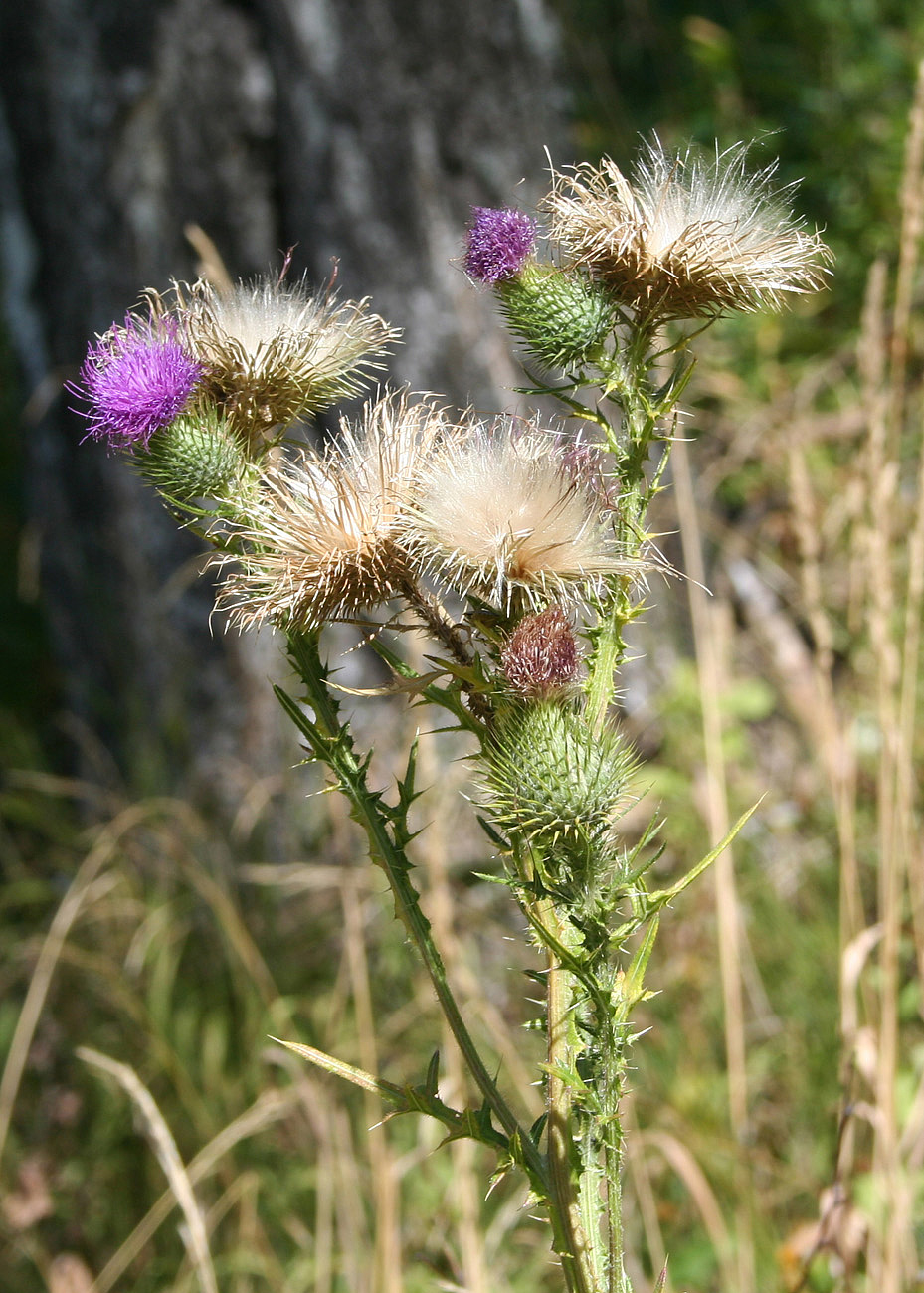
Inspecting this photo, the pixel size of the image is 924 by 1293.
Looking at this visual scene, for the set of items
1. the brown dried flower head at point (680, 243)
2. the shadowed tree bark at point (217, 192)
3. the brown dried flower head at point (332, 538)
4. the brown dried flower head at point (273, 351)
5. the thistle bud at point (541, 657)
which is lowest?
the thistle bud at point (541, 657)

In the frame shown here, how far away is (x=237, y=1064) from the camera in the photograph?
2.88 meters

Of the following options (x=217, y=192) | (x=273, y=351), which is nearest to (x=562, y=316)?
(x=273, y=351)

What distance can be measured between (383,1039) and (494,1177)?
5.61 feet

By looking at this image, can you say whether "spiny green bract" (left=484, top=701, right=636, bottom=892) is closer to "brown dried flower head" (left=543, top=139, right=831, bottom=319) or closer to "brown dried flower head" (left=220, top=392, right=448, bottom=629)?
"brown dried flower head" (left=220, top=392, right=448, bottom=629)

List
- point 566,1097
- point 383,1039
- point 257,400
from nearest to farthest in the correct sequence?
point 566,1097 → point 257,400 → point 383,1039

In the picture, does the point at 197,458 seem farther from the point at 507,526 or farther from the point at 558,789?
the point at 558,789

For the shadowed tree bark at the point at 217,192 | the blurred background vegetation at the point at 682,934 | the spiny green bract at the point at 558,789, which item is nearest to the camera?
the spiny green bract at the point at 558,789

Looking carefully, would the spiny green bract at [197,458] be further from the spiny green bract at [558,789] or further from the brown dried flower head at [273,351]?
the spiny green bract at [558,789]

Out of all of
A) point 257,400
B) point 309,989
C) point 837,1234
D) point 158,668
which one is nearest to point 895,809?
point 837,1234

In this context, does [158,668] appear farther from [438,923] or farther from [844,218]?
[844,218]

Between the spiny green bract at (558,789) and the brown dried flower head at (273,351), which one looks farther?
the brown dried flower head at (273,351)

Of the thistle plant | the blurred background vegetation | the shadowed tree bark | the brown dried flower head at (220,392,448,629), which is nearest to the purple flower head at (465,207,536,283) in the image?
the thistle plant

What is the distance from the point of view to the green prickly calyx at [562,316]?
90cm

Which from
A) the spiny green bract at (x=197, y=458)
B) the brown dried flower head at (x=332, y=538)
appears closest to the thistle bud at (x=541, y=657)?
the brown dried flower head at (x=332, y=538)
